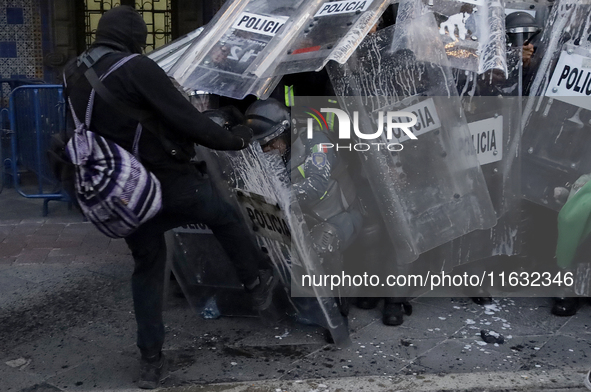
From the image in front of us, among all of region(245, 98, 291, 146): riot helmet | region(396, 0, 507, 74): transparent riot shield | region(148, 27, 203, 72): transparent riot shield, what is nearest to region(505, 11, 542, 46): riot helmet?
region(396, 0, 507, 74): transparent riot shield

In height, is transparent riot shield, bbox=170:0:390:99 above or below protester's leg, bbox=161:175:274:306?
above

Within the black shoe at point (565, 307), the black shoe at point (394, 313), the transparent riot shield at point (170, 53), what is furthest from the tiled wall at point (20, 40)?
the black shoe at point (565, 307)

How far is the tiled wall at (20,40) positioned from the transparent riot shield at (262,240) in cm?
615

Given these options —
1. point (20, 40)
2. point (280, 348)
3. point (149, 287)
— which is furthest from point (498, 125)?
point (20, 40)

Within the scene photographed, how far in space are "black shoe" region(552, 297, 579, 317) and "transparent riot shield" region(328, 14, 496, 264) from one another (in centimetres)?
75

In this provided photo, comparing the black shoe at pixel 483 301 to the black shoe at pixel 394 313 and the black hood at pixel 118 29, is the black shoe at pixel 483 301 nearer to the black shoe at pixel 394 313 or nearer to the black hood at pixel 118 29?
the black shoe at pixel 394 313

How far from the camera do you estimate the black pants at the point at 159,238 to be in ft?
10.7

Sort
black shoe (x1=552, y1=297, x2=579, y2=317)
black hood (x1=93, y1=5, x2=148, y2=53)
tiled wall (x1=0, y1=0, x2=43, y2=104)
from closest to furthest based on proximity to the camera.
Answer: black hood (x1=93, y1=5, x2=148, y2=53), black shoe (x1=552, y1=297, x2=579, y2=317), tiled wall (x1=0, y1=0, x2=43, y2=104)

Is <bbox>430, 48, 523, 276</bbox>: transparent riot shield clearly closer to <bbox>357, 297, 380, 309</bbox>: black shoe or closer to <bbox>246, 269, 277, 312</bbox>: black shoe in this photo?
<bbox>357, 297, 380, 309</bbox>: black shoe

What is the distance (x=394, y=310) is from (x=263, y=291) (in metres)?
0.84

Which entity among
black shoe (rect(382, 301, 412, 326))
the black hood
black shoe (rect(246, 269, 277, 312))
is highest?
the black hood

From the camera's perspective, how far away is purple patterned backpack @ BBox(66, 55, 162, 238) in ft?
9.87

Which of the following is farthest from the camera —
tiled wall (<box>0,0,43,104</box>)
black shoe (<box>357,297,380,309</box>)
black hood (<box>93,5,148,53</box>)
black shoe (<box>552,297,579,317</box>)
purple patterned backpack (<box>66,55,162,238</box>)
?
tiled wall (<box>0,0,43,104</box>)

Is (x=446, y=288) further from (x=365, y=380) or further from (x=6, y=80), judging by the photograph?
(x=6, y=80)
